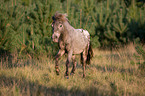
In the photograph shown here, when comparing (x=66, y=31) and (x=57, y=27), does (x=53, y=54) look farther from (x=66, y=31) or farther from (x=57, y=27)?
(x=57, y=27)

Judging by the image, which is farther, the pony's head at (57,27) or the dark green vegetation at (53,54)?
the pony's head at (57,27)

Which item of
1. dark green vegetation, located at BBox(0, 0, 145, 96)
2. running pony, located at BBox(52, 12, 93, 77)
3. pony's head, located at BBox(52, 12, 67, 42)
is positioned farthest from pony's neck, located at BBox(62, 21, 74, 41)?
dark green vegetation, located at BBox(0, 0, 145, 96)

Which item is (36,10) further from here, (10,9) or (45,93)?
(45,93)

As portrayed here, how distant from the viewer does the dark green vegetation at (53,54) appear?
407 centimetres

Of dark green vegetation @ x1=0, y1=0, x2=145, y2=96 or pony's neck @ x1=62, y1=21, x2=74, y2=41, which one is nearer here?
dark green vegetation @ x1=0, y1=0, x2=145, y2=96

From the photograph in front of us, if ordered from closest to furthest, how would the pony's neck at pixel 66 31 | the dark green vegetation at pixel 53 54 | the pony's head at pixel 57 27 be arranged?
the dark green vegetation at pixel 53 54
the pony's head at pixel 57 27
the pony's neck at pixel 66 31

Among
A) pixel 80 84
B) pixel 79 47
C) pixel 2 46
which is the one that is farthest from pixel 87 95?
pixel 2 46

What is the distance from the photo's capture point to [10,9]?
8.17 m

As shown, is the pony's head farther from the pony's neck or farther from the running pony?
the pony's neck

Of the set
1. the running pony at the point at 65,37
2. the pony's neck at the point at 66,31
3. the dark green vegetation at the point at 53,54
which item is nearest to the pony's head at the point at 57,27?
the running pony at the point at 65,37

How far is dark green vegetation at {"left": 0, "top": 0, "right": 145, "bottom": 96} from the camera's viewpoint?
13.4 ft

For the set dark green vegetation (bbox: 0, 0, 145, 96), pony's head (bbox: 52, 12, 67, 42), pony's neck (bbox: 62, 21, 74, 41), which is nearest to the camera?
dark green vegetation (bbox: 0, 0, 145, 96)

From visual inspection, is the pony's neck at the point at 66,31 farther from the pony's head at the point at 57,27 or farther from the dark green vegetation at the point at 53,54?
the dark green vegetation at the point at 53,54

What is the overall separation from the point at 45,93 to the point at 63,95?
0.40 metres
